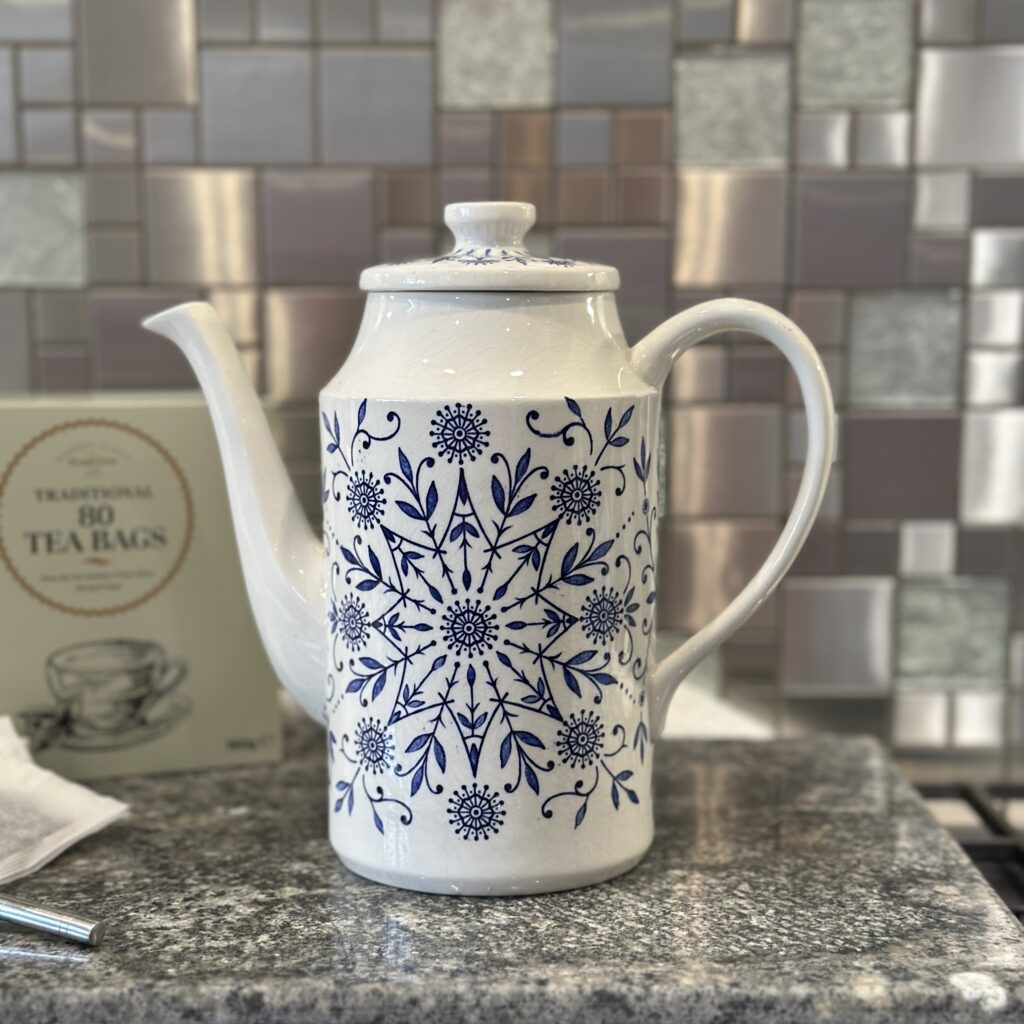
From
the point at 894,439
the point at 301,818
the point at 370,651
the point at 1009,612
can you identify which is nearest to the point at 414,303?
the point at 370,651

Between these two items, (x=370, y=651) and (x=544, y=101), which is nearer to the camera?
(x=370, y=651)

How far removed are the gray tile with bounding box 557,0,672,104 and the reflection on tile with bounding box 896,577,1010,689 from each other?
39 centimetres

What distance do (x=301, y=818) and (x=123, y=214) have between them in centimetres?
43

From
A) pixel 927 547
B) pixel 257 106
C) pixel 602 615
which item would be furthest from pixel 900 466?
pixel 257 106

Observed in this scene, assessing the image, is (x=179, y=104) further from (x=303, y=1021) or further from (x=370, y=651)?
(x=303, y=1021)

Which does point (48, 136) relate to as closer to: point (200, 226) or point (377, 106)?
point (200, 226)

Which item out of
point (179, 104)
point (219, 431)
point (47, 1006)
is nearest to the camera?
A: point (47, 1006)

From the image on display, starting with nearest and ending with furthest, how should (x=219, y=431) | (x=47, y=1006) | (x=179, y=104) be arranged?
1. (x=47, y=1006)
2. (x=219, y=431)
3. (x=179, y=104)

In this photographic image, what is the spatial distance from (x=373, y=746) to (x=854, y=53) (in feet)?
1.86

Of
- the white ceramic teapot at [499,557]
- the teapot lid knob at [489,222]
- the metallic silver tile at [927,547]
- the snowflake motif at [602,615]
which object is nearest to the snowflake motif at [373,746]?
the white ceramic teapot at [499,557]

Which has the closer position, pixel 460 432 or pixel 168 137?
pixel 460 432

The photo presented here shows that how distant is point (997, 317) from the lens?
83 cm

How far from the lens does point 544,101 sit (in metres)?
0.82

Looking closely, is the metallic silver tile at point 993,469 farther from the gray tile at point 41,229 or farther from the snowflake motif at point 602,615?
the gray tile at point 41,229
